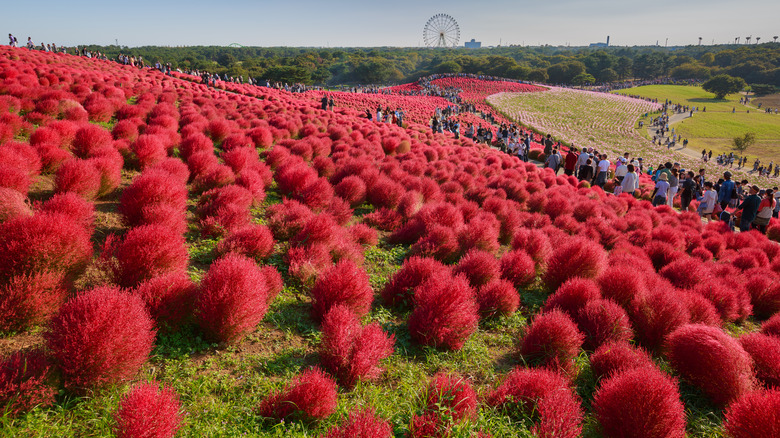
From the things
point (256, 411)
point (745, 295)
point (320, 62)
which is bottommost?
point (745, 295)

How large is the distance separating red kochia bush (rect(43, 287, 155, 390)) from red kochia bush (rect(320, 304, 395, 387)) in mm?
1593

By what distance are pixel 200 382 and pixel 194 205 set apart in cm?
442

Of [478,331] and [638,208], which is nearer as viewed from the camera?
[478,331]

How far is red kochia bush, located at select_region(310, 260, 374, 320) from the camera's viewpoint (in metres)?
4.50

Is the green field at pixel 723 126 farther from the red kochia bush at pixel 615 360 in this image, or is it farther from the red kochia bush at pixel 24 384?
the red kochia bush at pixel 24 384

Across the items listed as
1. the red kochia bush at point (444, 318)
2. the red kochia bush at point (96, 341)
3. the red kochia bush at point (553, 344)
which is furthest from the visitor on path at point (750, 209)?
the red kochia bush at point (96, 341)

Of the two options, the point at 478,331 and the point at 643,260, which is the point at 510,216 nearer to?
the point at 643,260

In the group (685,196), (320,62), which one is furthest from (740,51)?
(685,196)

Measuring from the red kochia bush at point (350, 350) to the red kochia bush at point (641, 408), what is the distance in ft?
6.88

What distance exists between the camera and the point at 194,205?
6.89 m

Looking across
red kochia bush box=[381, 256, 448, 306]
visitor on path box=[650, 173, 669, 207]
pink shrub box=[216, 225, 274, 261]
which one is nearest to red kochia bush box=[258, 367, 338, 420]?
red kochia bush box=[381, 256, 448, 306]

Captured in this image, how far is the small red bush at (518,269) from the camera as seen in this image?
6.15 meters

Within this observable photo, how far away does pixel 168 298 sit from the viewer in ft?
11.9

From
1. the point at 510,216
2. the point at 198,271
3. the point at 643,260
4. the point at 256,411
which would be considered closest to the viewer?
the point at 256,411
